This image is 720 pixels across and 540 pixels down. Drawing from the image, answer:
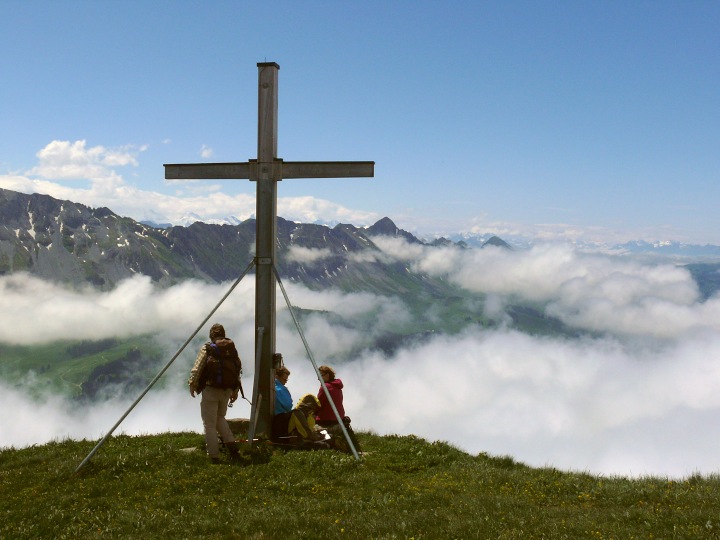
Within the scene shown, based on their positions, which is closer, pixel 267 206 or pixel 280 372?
pixel 267 206

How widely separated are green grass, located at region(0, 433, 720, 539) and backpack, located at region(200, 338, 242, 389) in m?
1.82

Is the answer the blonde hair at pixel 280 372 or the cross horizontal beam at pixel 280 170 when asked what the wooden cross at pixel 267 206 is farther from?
the blonde hair at pixel 280 372

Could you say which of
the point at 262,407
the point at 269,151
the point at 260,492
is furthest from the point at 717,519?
the point at 269,151

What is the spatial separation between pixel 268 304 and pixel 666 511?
10.2m

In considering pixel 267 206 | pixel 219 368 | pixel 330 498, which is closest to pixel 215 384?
pixel 219 368

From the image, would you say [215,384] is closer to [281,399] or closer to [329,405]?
[281,399]

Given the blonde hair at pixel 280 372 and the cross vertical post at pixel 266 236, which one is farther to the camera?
the blonde hair at pixel 280 372

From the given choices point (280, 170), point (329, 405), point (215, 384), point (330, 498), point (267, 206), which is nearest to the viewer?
point (330, 498)

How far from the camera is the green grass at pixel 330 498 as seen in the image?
886 cm

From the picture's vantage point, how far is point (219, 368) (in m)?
13.3

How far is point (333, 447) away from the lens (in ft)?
48.6

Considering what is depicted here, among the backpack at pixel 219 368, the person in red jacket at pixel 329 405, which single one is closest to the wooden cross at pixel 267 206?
the person in red jacket at pixel 329 405

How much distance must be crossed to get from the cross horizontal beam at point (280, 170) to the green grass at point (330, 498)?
7.24 metres

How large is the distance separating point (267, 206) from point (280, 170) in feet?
3.51
